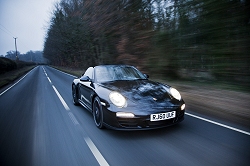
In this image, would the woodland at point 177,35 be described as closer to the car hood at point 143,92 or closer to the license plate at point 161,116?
the car hood at point 143,92

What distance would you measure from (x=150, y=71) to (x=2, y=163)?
8.55 meters

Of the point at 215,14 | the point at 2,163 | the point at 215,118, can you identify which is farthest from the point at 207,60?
the point at 2,163

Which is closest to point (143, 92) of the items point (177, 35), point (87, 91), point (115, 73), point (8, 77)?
point (115, 73)

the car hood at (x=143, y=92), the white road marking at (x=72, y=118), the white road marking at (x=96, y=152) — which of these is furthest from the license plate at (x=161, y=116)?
the white road marking at (x=72, y=118)

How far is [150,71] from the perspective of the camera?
10453 mm

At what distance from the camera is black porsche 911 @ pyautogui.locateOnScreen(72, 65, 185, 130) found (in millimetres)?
3275

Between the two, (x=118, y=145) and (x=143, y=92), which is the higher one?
(x=143, y=92)

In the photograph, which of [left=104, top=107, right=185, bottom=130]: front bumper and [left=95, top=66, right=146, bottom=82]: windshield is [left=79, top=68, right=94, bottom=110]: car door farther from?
[left=104, top=107, right=185, bottom=130]: front bumper

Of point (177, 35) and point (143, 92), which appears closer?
point (143, 92)

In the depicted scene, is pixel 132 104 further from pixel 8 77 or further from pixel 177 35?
pixel 8 77

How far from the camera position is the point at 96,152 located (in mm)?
2977

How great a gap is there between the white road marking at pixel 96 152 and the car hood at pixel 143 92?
41.7 inches

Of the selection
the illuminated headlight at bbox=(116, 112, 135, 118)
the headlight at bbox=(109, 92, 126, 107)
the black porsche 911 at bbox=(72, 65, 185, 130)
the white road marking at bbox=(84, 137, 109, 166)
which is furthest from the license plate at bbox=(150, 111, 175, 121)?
the white road marking at bbox=(84, 137, 109, 166)

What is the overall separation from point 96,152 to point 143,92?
1.46m
